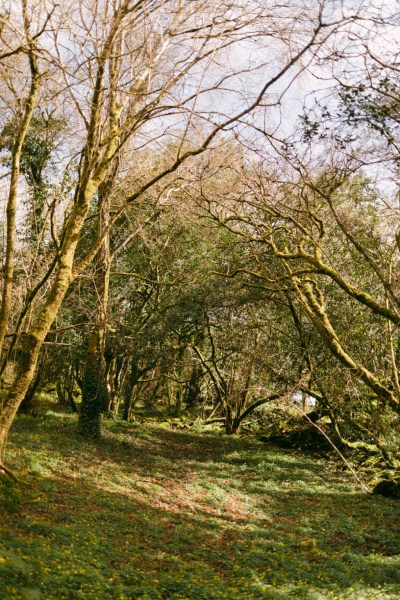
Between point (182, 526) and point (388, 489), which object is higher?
point (388, 489)

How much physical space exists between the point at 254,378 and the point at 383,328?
6.43 m

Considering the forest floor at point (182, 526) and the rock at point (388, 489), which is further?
the rock at point (388, 489)

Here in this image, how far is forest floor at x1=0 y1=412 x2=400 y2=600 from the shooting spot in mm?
6414

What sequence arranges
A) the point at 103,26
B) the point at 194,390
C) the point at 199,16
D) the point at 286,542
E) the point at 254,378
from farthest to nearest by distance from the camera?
1. the point at 194,390
2. the point at 254,378
3. the point at 286,542
4. the point at 199,16
5. the point at 103,26

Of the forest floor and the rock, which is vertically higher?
the rock

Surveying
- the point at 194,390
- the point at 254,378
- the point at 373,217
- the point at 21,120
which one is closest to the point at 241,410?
the point at 254,378

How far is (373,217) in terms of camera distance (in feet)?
47.8

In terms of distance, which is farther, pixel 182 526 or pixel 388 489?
pixel 388 489

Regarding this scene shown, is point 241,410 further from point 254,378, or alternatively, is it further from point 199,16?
point 199,16

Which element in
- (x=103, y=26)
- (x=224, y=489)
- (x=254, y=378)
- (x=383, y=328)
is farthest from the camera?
(x=254, y=378)

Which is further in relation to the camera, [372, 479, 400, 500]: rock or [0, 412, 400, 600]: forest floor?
[372, 479, 400, 500]: rock

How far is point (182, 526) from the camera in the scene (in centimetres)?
993

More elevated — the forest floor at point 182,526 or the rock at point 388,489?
the rock at point 388,489

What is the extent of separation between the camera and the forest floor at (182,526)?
6.41 meters
